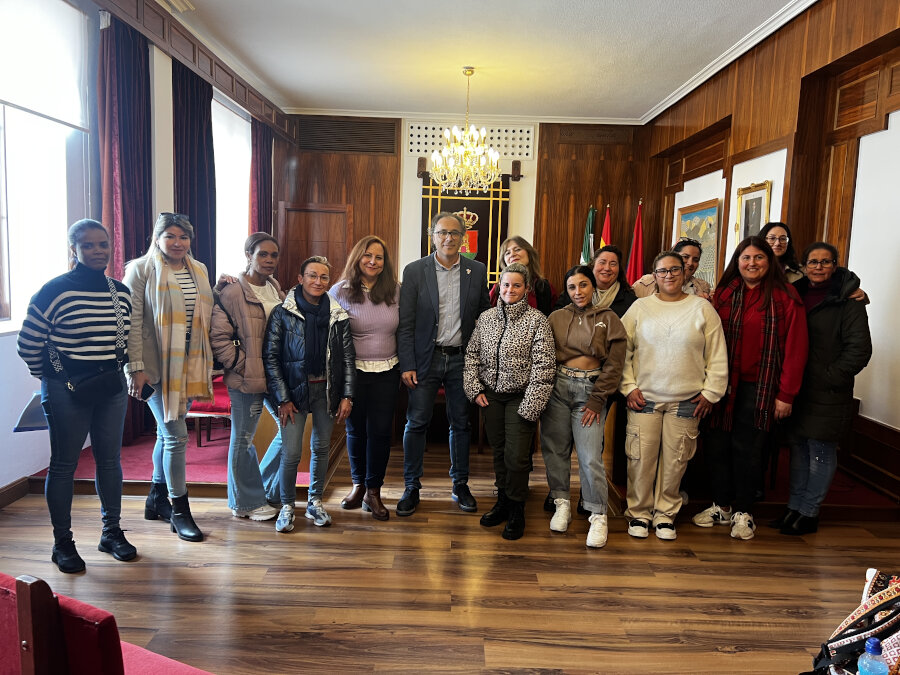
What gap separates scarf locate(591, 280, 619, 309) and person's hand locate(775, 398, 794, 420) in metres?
1.01

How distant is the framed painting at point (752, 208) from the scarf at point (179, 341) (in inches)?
166

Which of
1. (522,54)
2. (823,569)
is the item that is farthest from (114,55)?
(823,569)

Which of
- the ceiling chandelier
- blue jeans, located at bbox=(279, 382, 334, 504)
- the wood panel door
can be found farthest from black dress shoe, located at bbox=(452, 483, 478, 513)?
the wood panel door

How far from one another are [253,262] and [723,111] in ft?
15.5

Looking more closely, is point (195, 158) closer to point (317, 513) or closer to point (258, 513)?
point (258, 513)

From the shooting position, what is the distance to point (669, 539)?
312cm

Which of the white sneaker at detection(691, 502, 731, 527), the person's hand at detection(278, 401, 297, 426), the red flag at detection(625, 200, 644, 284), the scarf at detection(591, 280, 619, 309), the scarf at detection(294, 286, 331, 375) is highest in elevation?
the red flag at detection(625, 200, 644, 284)

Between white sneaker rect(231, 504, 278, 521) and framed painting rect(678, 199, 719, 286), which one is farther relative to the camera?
framed painting rect(678, 199, 719, 286)

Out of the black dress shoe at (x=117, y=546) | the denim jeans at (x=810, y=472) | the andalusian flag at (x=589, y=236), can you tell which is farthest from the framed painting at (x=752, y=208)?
the black dress shoe at (x=117, y=546)

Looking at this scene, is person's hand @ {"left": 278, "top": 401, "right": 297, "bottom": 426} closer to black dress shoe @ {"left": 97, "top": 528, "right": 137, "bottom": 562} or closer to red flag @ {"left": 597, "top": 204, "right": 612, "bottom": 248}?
black dress shoe @ {"left": 97, "top": 528, "right": 137, "bottom": 562}

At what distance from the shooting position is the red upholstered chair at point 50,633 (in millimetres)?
863

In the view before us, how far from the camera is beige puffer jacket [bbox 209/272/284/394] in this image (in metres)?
2.92

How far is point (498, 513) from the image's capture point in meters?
3.23

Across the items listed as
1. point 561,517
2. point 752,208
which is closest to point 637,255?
point 752,208
